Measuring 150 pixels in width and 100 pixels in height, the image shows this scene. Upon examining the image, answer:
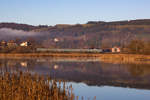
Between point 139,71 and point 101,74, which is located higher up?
point 101,74

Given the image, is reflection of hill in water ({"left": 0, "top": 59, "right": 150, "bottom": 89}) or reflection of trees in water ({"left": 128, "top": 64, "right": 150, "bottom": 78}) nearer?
reflection of hill in water ({"left": 0, "top": 59, "right": 150, "bottom": 89})

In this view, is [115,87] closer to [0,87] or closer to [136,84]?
[136,84]

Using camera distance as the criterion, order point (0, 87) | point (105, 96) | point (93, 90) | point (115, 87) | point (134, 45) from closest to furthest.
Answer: point (0, 87) < point (105, 96) < point (93, 90) < point (115, 87) < point (134, 45)

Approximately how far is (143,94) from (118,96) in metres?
1.82

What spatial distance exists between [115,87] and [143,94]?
2911 mm

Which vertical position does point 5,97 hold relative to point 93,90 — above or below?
above

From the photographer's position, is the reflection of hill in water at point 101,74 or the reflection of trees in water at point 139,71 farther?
the reflection of trees in water at point 139,71

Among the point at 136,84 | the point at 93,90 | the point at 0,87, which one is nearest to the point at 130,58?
the point at 136,84

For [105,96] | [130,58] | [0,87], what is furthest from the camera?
[130,58]

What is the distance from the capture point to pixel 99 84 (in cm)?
2141

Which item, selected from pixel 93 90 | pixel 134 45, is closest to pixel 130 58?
pixel 134 45

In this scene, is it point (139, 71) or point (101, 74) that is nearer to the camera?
point (101, 74)

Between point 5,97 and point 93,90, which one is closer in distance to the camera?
point 5,97

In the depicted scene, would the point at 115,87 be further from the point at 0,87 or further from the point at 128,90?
the point at 0,87
